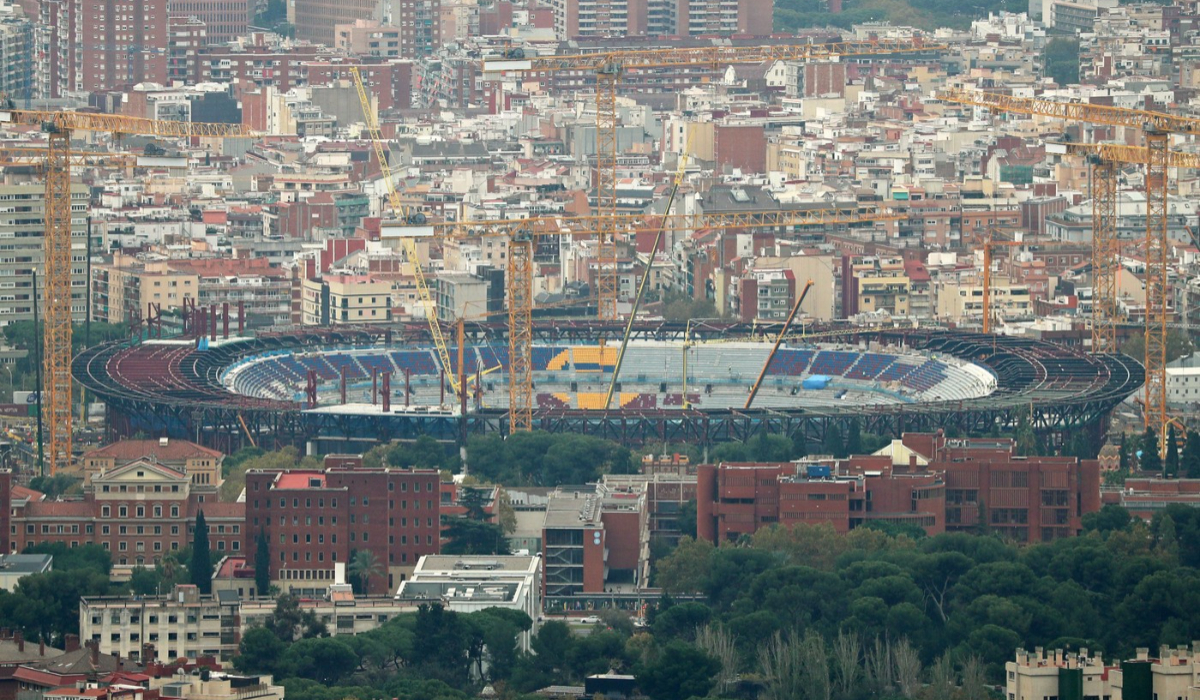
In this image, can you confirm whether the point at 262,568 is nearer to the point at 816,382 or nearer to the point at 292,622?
the point at 292,622

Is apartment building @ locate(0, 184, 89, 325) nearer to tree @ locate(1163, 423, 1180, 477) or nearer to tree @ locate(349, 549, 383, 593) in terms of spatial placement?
tree @ locate(1163, 423, 1180, 477)

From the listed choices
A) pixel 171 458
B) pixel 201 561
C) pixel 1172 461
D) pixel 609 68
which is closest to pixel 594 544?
pixel 201 561

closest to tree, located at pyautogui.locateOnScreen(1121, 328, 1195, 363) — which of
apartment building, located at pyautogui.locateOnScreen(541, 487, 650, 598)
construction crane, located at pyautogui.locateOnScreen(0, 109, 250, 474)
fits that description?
construction crane, located at pyautogui.locateOnScreen(0, 109, 250, 474)

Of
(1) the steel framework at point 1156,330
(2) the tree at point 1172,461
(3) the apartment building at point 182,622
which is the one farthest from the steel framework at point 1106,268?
(3) the apartment building at point 182,622

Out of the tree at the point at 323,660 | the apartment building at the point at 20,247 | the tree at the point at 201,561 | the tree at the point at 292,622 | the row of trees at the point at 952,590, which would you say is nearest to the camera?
the tree at the point at 323,660

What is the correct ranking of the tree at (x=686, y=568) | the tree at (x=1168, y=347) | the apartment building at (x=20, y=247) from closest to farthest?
the tree at (x=686, y=568) → the tree at (x=1168, y=347) → the apartment building at (x=20, y=247)

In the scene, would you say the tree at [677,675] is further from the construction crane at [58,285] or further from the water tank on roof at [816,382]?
the water tank on roof at [816,382]
